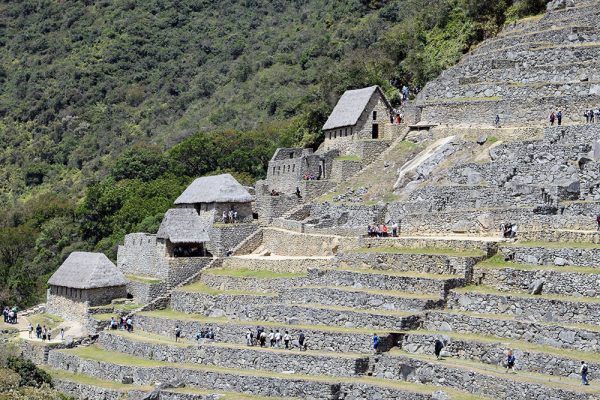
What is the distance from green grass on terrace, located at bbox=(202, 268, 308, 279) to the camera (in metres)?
43.6

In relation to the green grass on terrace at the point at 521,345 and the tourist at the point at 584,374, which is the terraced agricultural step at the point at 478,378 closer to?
the tourist at the point at 584,374

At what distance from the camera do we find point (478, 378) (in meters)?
31.5

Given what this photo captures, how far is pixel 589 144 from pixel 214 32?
8265 centimetres

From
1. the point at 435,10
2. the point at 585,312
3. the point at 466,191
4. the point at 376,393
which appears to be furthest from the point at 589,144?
the point at 435,10

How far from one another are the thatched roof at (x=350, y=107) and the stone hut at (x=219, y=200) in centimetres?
566

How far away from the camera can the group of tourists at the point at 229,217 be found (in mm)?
50781

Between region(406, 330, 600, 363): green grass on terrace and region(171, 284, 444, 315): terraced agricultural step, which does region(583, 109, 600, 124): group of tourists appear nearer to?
region(171, 284, 444, 315): terraced agricultural step

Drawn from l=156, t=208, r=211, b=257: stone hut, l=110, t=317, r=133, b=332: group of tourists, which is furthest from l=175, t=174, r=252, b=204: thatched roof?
l=110, t=317, r=133, b=332: group of tourists

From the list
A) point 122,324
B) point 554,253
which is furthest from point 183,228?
point 554,253

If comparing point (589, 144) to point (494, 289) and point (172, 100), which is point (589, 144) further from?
point (172, 100)

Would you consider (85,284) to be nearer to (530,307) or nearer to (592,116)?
(530,307)

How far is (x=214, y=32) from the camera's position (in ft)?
398

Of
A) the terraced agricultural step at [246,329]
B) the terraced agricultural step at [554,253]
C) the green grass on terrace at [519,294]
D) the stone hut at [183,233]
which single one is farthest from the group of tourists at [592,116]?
the stone hut at [183,233]

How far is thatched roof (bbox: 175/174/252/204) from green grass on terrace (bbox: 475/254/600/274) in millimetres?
16264
